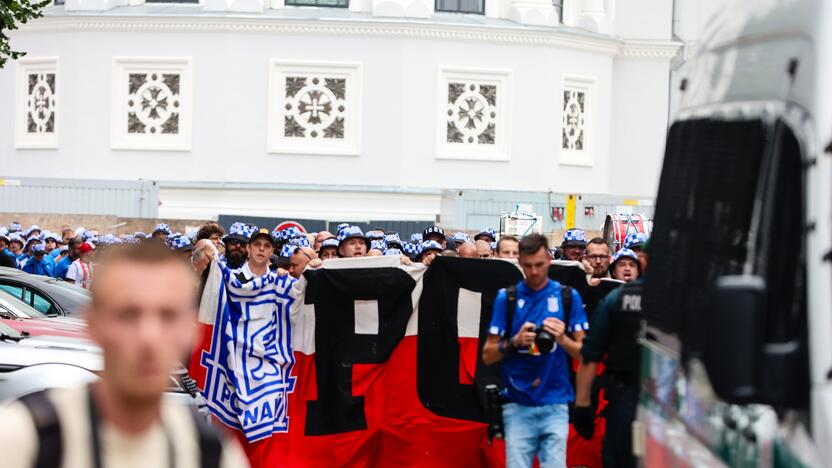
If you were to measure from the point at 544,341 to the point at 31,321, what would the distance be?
7440 millimetres

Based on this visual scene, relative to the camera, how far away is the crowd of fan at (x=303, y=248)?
13844 millimetres

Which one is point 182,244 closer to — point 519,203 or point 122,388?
point 122,388

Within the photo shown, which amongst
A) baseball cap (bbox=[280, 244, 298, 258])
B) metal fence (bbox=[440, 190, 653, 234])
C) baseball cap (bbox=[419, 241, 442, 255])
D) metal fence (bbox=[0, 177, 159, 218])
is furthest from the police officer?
metal fence (bbox=[0, 177, 159, 218])

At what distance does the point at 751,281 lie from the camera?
4.40 meters

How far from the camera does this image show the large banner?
42.6 ft

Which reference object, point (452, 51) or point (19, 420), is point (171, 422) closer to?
point (19, 420)

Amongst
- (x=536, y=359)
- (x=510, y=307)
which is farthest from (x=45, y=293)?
(x=536, y=359)

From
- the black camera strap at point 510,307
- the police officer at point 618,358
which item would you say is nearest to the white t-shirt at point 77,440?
the police officer at point 618,358

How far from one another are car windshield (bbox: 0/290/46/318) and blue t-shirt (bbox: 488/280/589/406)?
8195mm

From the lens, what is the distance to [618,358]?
30.6 feet

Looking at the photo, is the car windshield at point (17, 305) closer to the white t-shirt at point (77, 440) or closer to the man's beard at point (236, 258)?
the man's beard at point (236, 258)

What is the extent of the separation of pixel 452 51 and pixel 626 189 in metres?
8.68

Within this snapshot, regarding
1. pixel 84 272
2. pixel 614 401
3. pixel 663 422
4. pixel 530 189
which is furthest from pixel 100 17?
pixel 663 422

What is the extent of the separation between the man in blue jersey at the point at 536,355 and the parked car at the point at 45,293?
9196 millimetres
